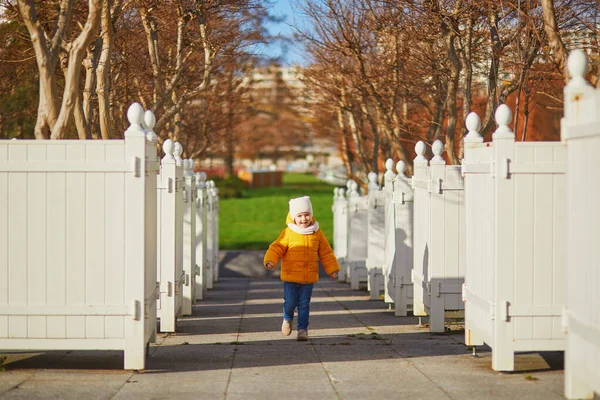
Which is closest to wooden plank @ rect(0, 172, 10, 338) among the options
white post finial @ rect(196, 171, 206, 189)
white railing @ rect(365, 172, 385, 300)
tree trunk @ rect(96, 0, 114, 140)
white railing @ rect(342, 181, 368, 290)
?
tree trunk @ rect(96, 0, 114, 140)

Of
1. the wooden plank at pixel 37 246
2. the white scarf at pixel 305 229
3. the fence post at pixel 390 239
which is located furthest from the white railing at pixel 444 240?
the wooden plank at pixel 37 246

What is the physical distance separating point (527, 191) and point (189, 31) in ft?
35.5

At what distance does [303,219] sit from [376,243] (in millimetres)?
5914

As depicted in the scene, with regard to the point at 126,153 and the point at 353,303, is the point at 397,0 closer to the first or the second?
the point at 353,303

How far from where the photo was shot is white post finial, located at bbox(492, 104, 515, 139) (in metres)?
8.38

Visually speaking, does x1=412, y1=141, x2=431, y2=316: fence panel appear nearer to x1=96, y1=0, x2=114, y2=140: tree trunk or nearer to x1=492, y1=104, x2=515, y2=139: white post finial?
x1=492, y1=104, x2=515, y2=139: white post finial

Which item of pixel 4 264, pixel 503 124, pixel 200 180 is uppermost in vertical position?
pixel 503 124

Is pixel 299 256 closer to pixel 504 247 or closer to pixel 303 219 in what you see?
pixel 303 219

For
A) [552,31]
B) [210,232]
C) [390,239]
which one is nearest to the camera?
[552,31]

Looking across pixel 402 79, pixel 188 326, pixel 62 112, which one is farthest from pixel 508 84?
pixel 62 112

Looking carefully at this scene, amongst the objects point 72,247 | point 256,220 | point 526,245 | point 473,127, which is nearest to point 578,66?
point 526,245

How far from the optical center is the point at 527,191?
8391mm

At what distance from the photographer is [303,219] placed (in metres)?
11.1

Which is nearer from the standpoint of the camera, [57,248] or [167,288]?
[57,248]
